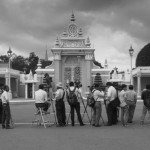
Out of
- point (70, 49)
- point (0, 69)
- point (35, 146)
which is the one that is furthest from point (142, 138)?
point (0, 69)

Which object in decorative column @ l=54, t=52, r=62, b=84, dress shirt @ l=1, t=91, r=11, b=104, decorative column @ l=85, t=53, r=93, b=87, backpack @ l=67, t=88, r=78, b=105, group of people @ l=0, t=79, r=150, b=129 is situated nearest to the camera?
dress shirt @ l=1, t=91, r=11, b=104

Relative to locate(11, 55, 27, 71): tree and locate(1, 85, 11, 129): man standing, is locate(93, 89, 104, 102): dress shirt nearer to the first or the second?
locate(1, 85, 11, 129): man standing

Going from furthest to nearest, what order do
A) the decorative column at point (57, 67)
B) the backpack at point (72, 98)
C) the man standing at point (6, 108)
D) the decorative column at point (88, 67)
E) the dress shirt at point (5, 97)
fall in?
the decorative column at point (57, 67), the decorative column at point (88, 67), the backpack at point (72, 98), the dress shirt at point (5, 97), the man standing at point (6, 108)

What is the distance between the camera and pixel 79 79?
123 feet

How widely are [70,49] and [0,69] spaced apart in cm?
975

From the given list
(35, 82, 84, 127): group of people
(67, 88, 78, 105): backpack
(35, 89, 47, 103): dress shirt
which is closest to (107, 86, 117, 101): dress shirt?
(35, 82, 84, 127): group of people

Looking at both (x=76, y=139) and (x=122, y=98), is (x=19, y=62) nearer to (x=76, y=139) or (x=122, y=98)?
(x=122, y=98)

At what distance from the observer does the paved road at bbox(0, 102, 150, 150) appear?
735 centimetres

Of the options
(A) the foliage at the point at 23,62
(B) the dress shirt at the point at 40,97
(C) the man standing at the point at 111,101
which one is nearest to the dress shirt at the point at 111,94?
(C) the man standing at the point at 111,101

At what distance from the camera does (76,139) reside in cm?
834

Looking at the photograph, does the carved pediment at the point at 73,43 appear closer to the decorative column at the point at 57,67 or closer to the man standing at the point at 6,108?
the decorative column at the point at 57,67

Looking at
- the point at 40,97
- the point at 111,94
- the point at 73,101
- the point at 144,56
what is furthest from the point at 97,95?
the point at 144,56

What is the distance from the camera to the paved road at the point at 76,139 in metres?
7.35

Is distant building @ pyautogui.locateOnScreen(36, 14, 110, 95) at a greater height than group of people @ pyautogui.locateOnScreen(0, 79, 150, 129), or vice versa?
distant building @ pyautogui.locateOnScreen(36, 14, 110, 95)
